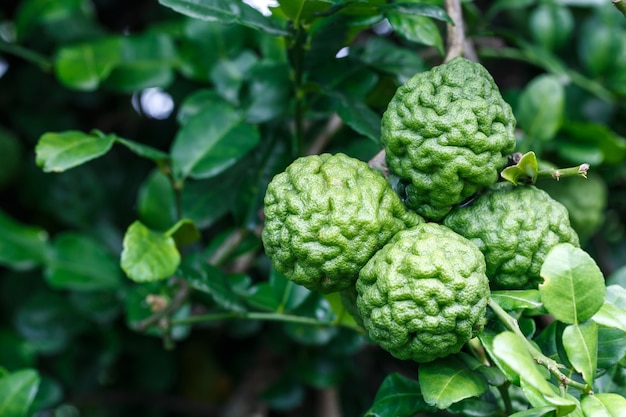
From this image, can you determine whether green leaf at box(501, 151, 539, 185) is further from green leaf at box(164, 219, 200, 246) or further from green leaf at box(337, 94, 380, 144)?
green leaf at box(164, 219, 200, 246)

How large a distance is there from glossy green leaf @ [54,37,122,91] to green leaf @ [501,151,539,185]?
1.07m

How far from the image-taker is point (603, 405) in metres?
0.80

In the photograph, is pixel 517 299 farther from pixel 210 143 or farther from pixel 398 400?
pixel 210 143

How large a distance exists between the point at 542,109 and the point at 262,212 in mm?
661

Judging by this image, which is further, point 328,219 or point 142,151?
point 142,151

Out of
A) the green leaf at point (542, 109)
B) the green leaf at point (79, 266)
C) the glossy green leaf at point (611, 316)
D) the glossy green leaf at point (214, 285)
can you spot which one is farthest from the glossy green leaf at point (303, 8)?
the green leaf at point (79, 266)

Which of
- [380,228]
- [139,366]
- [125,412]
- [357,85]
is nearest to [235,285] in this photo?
[357,85]

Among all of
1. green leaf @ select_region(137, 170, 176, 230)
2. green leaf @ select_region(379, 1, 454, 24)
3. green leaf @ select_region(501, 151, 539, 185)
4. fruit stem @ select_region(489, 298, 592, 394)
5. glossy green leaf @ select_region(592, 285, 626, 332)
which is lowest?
green leaf @ select_region(137, 170, 176, 230)

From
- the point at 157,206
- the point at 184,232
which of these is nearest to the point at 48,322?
the point at 157,206

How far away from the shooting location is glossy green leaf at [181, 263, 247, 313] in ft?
3.74

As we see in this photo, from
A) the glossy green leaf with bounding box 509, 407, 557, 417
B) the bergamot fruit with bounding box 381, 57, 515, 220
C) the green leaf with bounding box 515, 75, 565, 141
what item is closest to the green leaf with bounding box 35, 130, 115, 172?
the bergamot fruit with bounding box 381, 57, 515, 220

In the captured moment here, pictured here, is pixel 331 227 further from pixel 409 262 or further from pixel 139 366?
pixel 139 366

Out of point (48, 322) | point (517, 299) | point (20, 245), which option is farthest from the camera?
point (48, 322)

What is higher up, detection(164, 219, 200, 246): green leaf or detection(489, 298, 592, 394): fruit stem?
detection(489, 298, 592, 394): fruit stem
